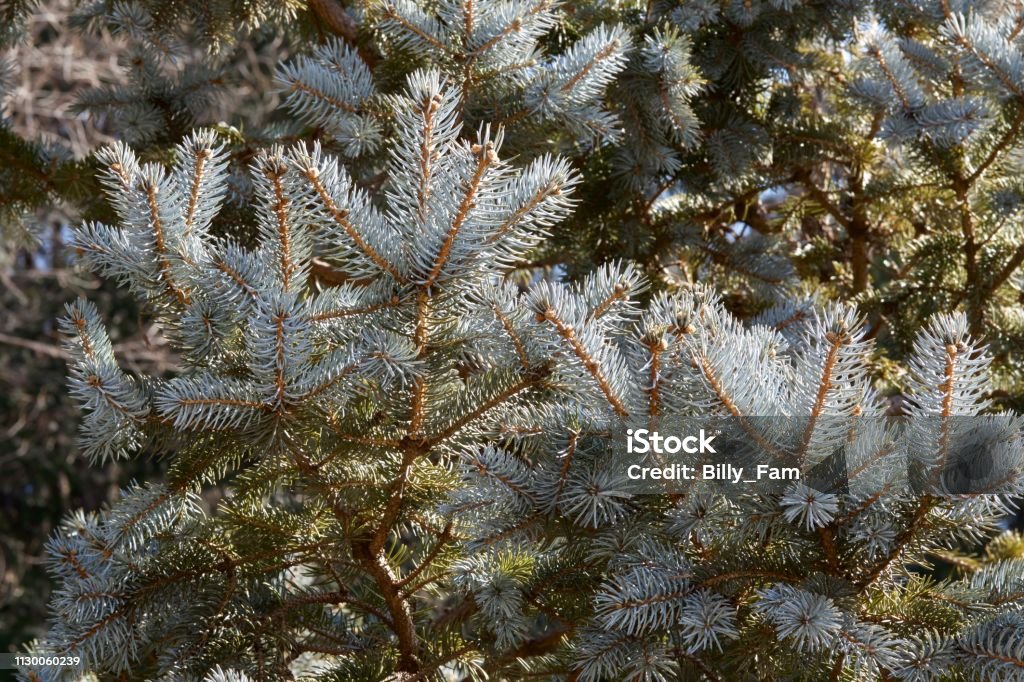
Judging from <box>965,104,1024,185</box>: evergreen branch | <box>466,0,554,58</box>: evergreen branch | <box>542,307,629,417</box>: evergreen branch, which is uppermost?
<box>466,0,554,58</box>: evergreen branch

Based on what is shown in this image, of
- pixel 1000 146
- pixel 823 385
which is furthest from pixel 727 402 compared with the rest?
pixel 1000 146

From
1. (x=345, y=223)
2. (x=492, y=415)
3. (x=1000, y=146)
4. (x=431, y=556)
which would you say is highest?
(x=1000, y=146)

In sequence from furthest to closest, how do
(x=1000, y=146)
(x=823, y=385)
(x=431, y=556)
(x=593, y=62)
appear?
1. (x=1000, y=146)
2. (x=593, y=62)
3. (x=431, y=556)
4. (x=823, y=385)

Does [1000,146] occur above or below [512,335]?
above

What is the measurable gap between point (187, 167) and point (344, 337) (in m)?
0.26

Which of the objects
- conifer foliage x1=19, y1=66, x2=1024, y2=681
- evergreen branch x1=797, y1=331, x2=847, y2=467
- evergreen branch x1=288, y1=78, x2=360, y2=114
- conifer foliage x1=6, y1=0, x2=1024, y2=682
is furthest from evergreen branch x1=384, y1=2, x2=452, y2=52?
evergreen branch x1=797, y1=331, x2=847, y2=467

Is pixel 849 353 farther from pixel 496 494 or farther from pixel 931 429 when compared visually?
pixel 496 494

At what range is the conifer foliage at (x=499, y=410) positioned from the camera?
96 cm

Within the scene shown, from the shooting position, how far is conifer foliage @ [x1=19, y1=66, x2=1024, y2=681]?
962 millimetres

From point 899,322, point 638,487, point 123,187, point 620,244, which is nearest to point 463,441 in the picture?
point 638,487

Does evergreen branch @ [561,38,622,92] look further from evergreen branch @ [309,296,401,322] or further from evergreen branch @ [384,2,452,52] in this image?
evergreen branch @ [309,296,401,322]

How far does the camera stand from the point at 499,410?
1.11 metres

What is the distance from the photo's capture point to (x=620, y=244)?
77.7 inches

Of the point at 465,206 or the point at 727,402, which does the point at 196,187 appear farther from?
the point at 727,402
